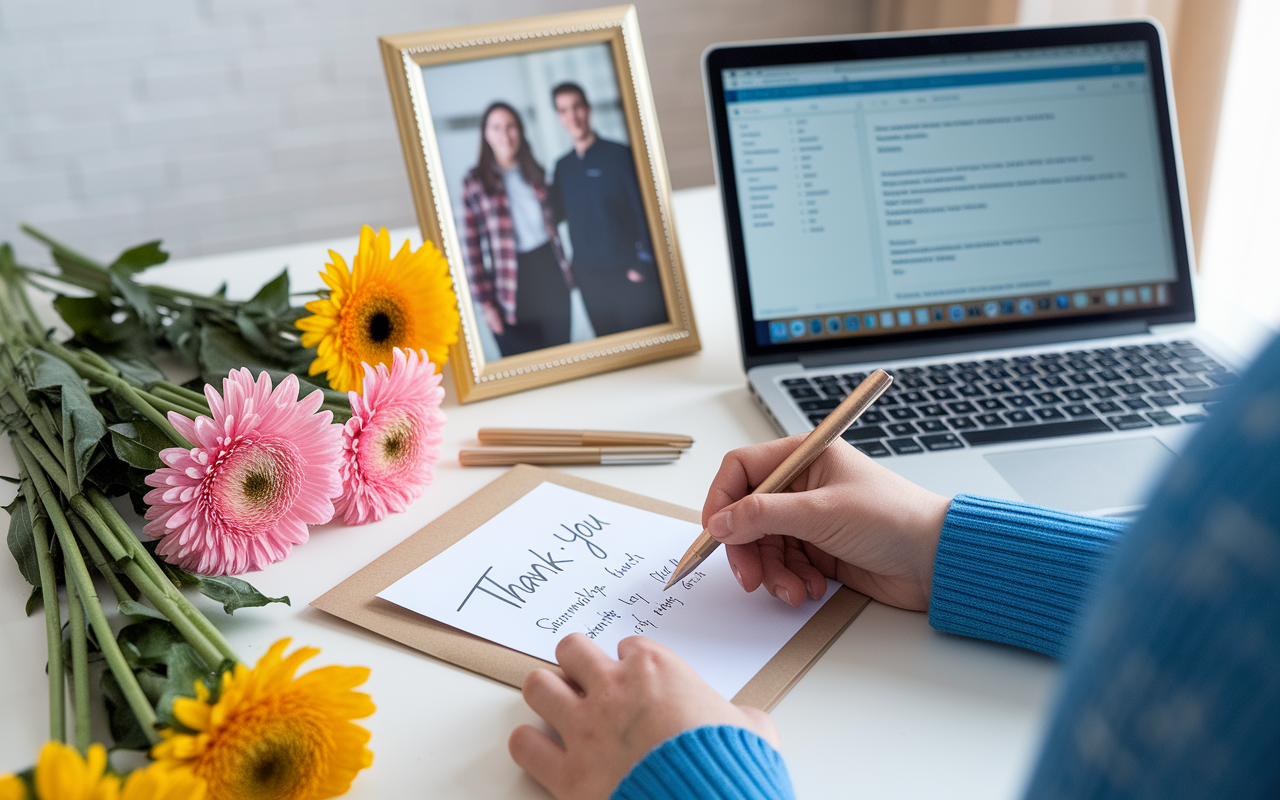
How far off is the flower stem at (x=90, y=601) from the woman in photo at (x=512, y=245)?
37cm

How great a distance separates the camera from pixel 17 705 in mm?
476

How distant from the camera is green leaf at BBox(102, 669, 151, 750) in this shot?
413mm

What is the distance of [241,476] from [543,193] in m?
0.44

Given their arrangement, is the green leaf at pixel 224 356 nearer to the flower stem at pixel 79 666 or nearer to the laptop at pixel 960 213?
the flower stem at pixel 79 666

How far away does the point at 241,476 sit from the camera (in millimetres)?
523

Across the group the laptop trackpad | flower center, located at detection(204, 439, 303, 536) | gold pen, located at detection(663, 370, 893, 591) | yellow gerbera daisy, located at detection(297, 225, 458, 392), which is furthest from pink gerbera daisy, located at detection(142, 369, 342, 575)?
the laptop trackpad

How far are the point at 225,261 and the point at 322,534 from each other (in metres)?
0.61

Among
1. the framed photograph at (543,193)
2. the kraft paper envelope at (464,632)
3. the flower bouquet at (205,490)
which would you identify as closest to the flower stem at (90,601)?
the flower bouquet at (205,490)

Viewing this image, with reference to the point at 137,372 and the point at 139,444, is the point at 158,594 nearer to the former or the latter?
the point at 139,444

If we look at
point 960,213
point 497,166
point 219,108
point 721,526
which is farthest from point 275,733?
point 219,108

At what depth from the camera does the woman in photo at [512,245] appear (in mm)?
835

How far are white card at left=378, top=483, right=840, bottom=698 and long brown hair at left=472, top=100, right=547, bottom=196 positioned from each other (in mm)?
351

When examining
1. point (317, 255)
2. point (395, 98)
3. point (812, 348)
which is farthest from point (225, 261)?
point (812, 348)

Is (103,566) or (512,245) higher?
(512,245)
